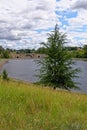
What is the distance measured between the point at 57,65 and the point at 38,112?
22.6 metres

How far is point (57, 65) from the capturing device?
28.0 meters

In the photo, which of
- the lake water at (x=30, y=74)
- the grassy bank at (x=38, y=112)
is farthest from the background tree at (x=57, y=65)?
the grassy bank at (x=38, y=112)

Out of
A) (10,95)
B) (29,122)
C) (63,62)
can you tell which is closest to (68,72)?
(63,62)

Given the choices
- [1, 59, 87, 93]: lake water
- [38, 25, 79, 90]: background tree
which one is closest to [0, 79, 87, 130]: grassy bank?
[38, 25, 79, 90]: background tree

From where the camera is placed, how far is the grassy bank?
14.0 ft

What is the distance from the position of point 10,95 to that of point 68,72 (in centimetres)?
2181

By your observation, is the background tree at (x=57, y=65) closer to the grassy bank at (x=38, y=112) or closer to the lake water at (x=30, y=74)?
the lake water at (x=30, y=74)

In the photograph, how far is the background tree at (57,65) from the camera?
91.5 ft

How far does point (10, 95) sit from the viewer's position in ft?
22.1

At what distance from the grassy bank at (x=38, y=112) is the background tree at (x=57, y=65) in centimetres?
2073

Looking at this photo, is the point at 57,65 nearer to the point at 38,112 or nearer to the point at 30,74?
the point at 38,112

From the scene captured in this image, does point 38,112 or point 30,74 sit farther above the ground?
point 38,112

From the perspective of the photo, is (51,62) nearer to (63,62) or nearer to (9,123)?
(63,62)

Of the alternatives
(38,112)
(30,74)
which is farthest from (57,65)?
(30,74)
